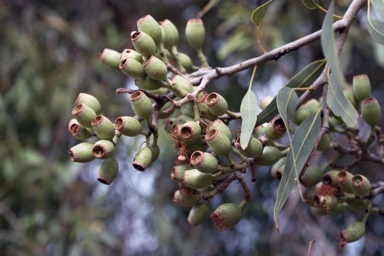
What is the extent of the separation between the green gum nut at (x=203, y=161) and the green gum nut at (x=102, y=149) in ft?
0.36

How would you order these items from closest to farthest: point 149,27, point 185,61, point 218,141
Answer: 1. point 218,141
2. point 149,27
3. point 185,61

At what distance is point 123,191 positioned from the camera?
312 centimetres

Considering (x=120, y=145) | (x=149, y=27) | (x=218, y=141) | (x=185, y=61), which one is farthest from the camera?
(x=120, y=145)

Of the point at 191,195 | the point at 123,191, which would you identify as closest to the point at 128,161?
the point at 123,191

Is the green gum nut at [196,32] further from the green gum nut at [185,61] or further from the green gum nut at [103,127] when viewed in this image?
the green gum nut at [103,127]

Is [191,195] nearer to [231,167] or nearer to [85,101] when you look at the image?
[231,167]

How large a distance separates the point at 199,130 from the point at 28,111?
2476 mm

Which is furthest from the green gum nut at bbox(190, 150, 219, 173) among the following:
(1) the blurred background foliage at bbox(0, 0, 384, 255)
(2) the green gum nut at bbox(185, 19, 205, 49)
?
(1) the blurred background foliage at bbox(0, 0, 384, 255)

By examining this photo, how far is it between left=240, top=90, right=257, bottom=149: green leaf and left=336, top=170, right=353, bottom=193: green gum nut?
0.15m

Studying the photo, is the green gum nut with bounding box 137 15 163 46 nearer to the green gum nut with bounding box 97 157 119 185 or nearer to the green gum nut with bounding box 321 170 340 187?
the green gum nut with bounding box 97 157 119 185

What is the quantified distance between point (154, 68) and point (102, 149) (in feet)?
0.39

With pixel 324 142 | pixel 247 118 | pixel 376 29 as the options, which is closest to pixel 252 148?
pixel 247 118

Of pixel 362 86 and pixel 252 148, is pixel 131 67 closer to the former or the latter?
pixel 252 148

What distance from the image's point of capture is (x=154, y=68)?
30.2 inches
